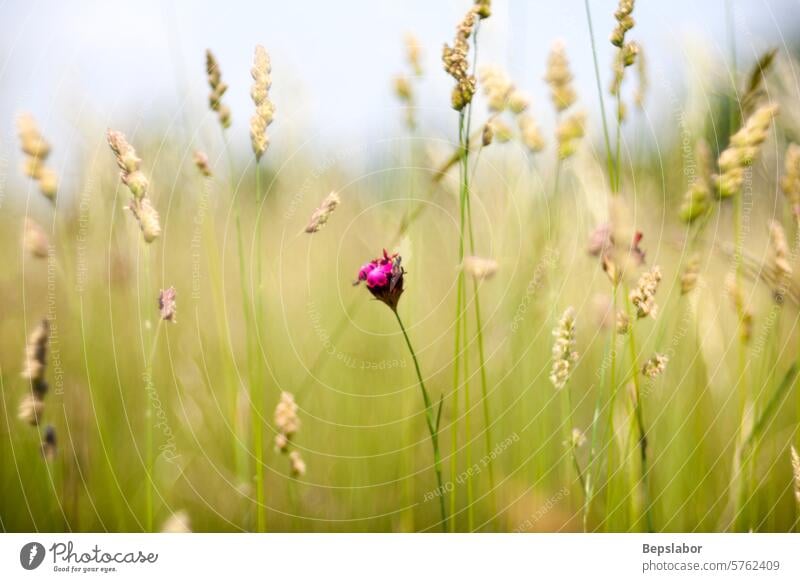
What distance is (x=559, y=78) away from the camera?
90 cm

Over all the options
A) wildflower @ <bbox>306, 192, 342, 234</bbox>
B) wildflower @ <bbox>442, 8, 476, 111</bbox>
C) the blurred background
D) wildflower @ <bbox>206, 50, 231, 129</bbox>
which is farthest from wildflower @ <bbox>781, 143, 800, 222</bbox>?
wildflower @ <bbox>206, 50, 231, 129</bbox>

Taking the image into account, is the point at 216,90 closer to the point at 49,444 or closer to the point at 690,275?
the point at 49,444

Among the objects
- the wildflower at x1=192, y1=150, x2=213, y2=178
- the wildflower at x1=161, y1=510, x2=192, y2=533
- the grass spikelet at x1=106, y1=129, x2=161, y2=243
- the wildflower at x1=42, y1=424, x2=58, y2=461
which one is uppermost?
the wildflower at x1=192, y1=150, x2=213, y2=178

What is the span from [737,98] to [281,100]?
57cm

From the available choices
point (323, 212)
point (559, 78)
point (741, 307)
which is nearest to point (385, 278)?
point (323, 212)

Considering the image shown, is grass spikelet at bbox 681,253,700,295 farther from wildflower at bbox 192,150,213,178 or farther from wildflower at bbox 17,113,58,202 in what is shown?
wildflower at bbox 17,113,58,202

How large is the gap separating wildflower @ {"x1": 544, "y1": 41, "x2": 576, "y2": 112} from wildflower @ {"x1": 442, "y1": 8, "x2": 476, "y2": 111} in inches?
5.8

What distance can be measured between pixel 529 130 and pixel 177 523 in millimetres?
608

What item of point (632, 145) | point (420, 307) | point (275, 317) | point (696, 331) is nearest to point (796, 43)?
point (632, 145)

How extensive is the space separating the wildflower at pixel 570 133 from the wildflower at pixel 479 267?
0.52 ft

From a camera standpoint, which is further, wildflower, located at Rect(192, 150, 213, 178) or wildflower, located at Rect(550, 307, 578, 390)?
wildflower, located at Rect(192, 150, 213, 178)

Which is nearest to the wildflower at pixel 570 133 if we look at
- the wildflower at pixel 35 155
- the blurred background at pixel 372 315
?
the blurred background at pixel 372 315

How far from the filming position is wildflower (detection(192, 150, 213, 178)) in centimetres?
90

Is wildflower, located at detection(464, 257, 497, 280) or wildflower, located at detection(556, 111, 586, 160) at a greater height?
wildflower, located at detection(556, 111, 586, 160)
